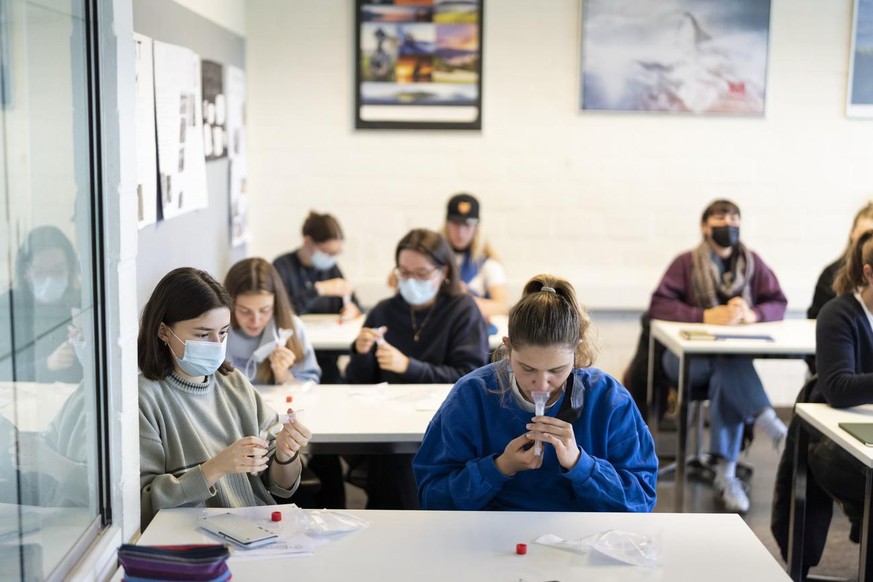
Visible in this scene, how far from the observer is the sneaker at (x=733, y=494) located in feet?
15.1

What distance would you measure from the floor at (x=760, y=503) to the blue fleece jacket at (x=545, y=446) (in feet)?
5.25

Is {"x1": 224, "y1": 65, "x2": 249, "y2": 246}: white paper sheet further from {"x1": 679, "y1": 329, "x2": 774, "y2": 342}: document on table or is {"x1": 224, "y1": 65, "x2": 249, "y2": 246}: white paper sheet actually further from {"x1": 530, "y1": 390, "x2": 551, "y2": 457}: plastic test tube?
{"x1": 530, "y1": 390, "x2": 551, "y2": 457}: plastic test tube

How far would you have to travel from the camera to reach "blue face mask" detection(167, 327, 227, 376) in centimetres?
266

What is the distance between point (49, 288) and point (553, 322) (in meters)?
1.10

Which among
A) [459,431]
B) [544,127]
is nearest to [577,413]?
[459,431]

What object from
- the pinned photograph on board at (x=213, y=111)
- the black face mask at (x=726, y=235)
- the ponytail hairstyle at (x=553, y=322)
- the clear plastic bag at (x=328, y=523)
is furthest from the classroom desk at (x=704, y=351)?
the clear plastic bag at (x=328, y=523)

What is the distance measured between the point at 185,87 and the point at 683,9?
2920 mm

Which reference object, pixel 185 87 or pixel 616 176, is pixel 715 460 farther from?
pixel 185 87

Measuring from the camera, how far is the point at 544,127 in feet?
20.2

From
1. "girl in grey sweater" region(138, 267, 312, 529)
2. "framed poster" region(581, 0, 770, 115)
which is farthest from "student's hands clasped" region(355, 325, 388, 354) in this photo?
"framed poster" region(581, 0, 770, 115)

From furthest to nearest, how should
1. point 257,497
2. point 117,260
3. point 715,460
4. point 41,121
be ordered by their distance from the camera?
point 715,460 → point 257,497 → point 117,260 → point 41,121

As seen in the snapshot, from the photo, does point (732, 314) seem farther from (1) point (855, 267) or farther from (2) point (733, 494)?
(1) point (855, 267)

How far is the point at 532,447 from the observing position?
98.5 inches

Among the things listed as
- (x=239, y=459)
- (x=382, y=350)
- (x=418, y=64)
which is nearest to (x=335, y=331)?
(x=382, y=350)
